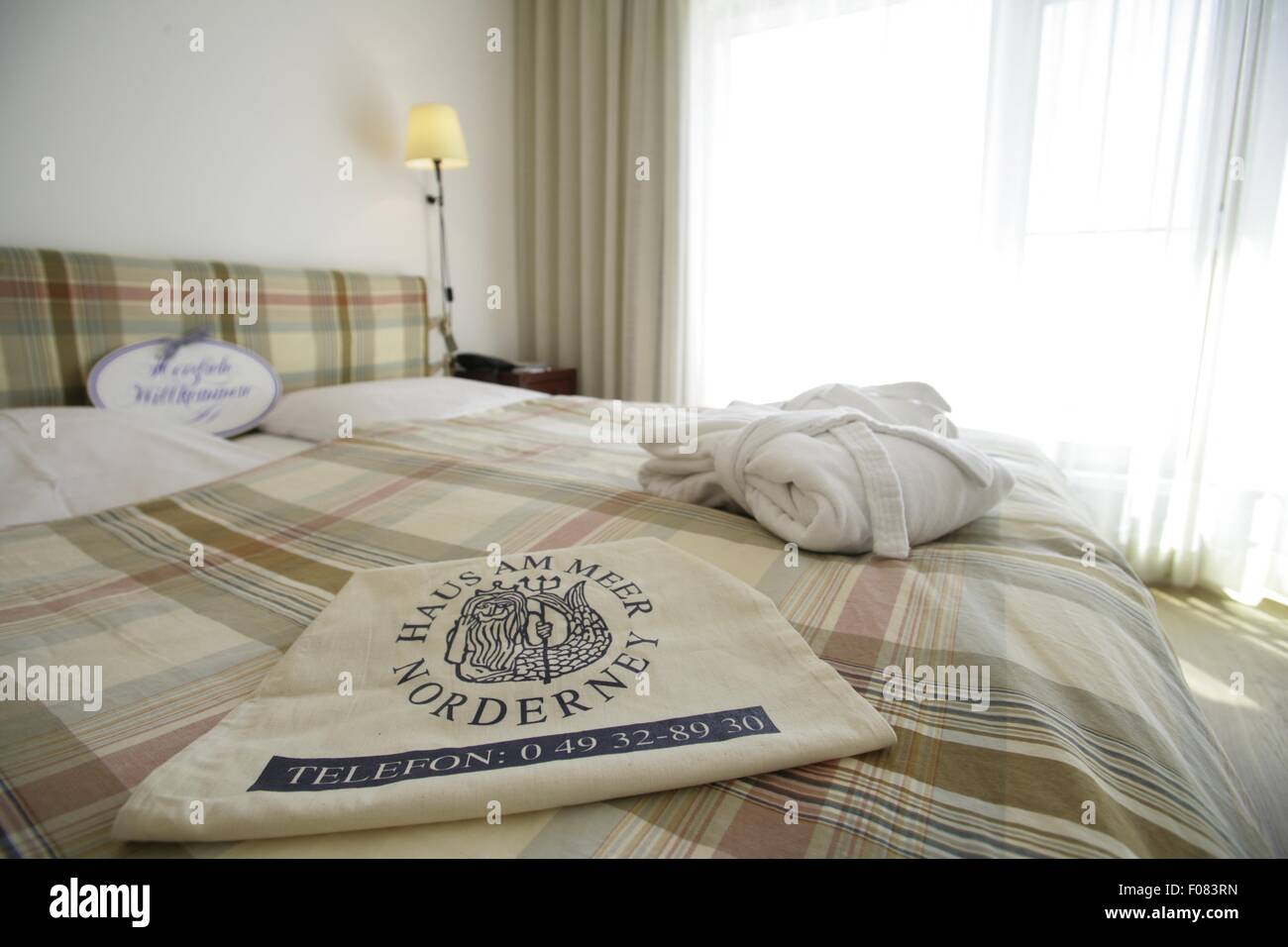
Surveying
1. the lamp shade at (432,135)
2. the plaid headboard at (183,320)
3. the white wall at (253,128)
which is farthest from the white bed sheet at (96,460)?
the lamp shade at (432,135)

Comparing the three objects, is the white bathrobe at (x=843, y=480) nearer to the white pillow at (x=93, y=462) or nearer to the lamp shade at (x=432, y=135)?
the white pillow at (x=93, y=462)

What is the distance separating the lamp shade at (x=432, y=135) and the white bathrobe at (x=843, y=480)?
2.08m

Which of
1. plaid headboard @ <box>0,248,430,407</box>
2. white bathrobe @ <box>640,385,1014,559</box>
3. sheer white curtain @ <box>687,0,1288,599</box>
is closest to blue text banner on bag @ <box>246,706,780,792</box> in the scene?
white bathrobe @ <box>640,385,1014,559</box>

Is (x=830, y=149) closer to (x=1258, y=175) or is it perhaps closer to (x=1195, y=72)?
(x=1195, y=72)

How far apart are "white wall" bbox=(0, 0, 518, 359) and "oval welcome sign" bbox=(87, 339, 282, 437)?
37 centimetres

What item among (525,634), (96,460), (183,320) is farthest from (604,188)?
(525,634)

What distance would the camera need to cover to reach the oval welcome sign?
5.74 feet

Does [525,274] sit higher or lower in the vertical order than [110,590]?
higher

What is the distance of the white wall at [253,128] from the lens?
1.75 metres

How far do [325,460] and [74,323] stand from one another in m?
0.95

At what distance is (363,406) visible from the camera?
1978 mm

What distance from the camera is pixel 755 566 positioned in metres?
0.88

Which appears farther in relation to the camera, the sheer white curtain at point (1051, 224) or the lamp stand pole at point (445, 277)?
the lamp stand pole at point (445, 277)
